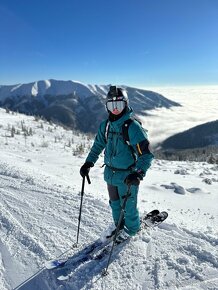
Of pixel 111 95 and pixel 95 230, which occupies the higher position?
pixel 111 95

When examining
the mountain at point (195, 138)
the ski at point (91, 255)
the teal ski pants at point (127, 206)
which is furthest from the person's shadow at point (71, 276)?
the mountain at point (195, 138)

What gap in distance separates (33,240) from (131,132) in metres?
2.39

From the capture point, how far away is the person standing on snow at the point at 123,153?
14.7 feet

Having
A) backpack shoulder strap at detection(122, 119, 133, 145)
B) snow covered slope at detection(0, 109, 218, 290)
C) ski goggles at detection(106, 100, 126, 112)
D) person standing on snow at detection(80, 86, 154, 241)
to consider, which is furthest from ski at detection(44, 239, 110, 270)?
ski goggles at detection(106, 100, 126, 112)

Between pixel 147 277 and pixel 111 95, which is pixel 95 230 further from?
pixel 111 95

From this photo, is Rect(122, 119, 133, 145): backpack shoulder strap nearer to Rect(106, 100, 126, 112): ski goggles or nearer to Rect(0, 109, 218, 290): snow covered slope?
Rect(106, 100, 126, 112): ski goggles

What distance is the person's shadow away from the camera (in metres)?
3.99

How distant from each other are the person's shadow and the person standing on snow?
2.40 ft

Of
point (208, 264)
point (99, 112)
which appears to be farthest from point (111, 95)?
point (99, 112)

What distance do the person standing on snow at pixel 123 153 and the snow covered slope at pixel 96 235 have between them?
26.7 inches

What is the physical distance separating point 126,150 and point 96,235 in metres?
1.72

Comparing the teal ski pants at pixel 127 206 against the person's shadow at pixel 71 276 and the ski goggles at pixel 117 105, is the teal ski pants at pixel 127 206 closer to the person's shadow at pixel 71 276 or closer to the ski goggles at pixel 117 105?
the person's shadow at pixel 71 276

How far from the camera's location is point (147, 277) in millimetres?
4113

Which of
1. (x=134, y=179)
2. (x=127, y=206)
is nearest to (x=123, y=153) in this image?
(x=134, y=179)
